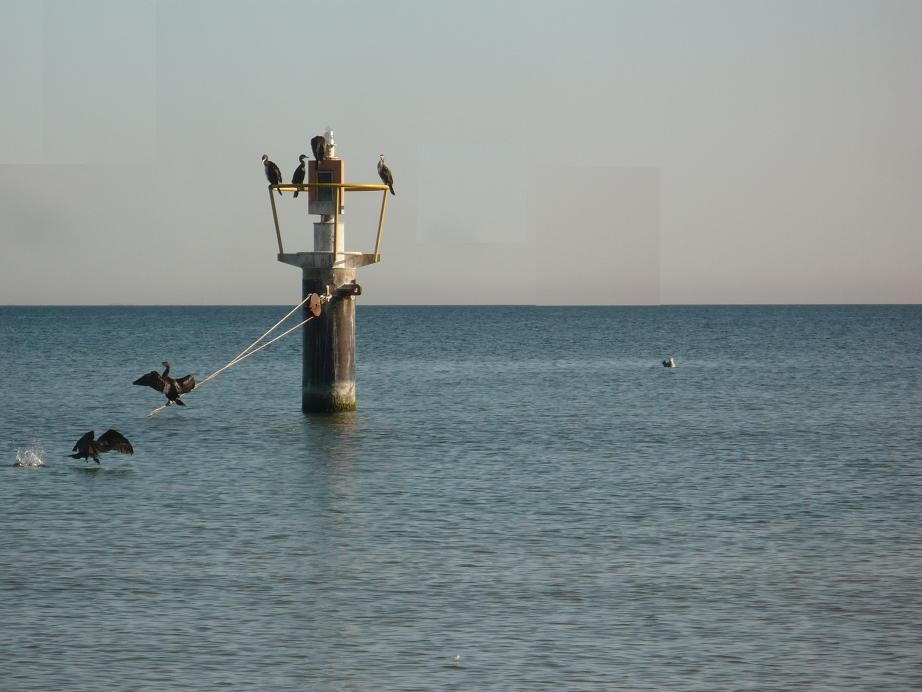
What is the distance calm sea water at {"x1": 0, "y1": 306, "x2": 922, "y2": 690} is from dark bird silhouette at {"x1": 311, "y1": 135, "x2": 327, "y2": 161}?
715 centimetres

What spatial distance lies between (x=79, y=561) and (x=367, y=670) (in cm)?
656

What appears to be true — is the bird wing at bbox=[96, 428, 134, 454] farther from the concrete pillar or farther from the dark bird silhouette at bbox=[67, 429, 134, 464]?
the concrete pillar

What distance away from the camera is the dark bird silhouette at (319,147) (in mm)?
36400

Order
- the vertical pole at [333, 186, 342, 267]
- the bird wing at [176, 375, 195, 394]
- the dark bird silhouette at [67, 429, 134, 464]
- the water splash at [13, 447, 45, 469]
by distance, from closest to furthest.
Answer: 1. the dark bird silhouette at [67, 429, 134, 464]
2. the water splash at [13, 447, 45, 469]
3. the vertical pole at [333, 186, 342, 267]
4. the bird wing at [176, 375, 195, 394]

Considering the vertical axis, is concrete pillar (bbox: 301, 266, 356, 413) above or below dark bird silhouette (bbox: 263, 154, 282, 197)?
below

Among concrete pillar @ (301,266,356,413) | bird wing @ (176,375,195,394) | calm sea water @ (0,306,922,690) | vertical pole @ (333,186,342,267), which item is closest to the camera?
calm sea water @ (0,306,922,690)

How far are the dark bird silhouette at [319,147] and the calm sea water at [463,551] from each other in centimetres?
715

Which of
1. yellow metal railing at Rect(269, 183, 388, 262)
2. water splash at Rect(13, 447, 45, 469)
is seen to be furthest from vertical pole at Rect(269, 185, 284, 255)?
water splash at Rect(13, 447, 45, 469)

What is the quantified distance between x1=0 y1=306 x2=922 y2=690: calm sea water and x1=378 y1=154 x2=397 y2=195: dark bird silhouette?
6.42 metres

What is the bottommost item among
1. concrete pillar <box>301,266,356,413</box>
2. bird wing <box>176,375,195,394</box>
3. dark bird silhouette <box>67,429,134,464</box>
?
dark bird silhouette <box>67,429,134,464</box>

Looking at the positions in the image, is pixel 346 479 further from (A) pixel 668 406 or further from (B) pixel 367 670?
(A) pixel 668 406

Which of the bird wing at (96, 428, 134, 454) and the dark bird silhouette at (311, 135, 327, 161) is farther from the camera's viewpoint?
the dark bird silhouette at (311, 135, 327, 161)

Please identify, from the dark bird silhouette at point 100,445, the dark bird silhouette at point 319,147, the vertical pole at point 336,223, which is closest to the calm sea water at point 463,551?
the dark bird silhouette at point 100,445

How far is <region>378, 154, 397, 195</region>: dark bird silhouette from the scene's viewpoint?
35.7 meters
